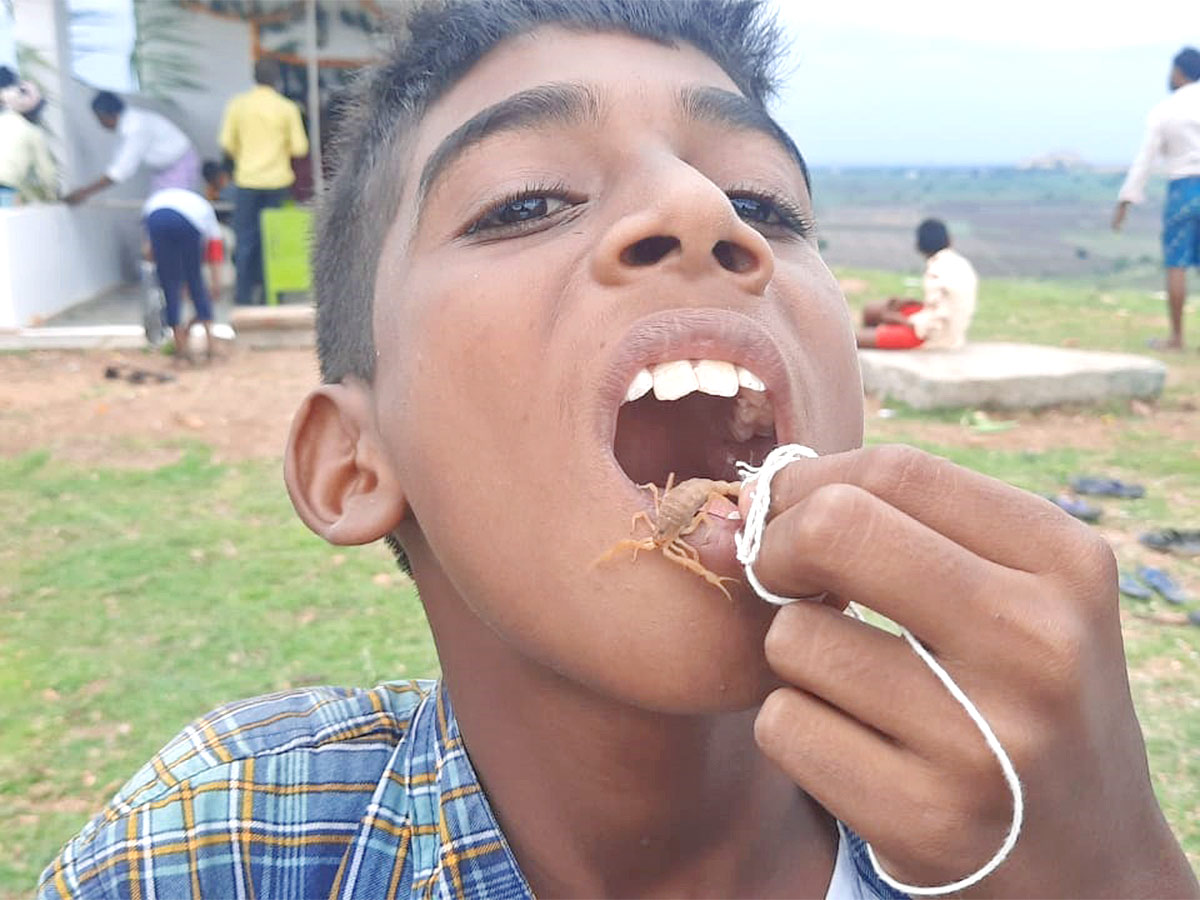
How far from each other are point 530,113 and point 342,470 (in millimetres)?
659

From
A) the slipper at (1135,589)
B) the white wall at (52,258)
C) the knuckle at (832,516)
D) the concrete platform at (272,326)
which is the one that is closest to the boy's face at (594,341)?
the knuckle at (832,516)

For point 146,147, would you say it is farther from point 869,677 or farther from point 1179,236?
point 869,677

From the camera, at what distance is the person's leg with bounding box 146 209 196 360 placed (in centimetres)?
927

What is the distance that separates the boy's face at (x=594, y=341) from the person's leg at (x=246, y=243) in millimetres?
9774

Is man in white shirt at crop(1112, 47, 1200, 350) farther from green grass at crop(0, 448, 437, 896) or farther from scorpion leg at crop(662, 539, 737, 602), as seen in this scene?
scorpion leg at crop(662, 539, 737, 602)

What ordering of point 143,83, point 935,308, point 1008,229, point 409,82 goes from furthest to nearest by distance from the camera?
1. point 1008,229
2. point 143,83
3. point 935,308
4. point 409,82

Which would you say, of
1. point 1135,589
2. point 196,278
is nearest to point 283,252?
point 196,278

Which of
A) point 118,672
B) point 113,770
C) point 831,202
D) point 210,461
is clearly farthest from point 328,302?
point 831,202

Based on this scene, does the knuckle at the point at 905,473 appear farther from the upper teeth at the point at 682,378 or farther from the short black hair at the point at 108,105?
the short black hair at the point at 108,105

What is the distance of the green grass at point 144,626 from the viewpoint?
3619 mm

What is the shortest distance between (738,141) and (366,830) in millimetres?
1223

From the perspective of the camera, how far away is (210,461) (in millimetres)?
6836

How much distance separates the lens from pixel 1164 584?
4812 mm

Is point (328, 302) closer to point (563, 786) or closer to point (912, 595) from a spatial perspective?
point (563, 786)
